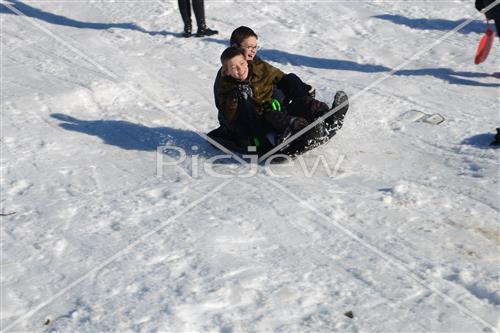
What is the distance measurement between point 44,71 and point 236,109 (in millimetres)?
2852

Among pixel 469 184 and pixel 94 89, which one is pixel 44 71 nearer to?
pixel 94 89

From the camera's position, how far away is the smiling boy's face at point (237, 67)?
5.16m

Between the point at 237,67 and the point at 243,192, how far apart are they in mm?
909

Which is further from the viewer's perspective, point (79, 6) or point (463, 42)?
point (79, 6)

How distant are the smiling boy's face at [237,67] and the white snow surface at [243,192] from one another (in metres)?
0.68

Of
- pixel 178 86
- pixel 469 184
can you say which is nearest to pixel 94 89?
pixel 178 86

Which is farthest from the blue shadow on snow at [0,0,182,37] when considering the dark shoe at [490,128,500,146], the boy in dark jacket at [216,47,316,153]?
the dark shoe at [490,128,500,146]

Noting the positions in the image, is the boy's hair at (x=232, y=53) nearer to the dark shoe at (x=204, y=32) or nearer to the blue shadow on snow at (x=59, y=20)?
the dark shoe at (x=204, y=32)

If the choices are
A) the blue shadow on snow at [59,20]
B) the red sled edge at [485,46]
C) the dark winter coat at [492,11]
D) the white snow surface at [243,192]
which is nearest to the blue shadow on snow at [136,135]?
the white snow surface at [243,192]

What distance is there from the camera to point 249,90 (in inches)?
209

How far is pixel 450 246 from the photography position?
427 centimetres

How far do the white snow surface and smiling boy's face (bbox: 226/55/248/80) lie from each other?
680mm

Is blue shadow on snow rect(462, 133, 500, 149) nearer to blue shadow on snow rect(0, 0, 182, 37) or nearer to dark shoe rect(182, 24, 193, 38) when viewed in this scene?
dark shoe rect(182, 24, 193, 38)

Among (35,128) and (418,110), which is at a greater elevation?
(418,110)
